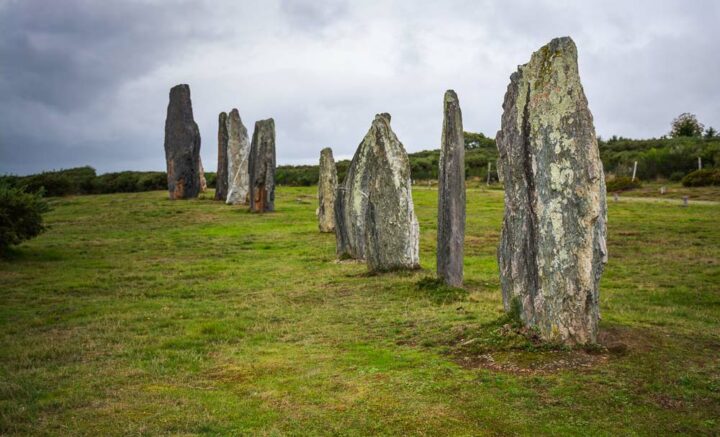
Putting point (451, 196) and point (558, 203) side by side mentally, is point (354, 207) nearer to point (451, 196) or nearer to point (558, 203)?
point (451, 196)

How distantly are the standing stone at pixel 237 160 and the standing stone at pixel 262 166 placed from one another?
4.17 m

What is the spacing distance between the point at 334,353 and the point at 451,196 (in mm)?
6489

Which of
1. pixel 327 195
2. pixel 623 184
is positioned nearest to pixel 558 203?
pixel 327 195

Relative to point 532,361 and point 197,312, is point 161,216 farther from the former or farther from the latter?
→ point 532,361

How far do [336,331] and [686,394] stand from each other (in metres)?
6.44

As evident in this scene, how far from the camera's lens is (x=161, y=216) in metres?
38.1

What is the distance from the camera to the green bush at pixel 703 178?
45625mm

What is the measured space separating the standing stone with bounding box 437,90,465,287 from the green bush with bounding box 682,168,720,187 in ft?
116

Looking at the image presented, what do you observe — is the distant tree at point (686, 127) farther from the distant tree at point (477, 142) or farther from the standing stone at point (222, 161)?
the standing stone at point (222, 161)

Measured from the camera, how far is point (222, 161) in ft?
153

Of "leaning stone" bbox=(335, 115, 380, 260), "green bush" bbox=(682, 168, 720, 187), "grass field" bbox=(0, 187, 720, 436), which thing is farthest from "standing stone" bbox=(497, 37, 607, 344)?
"green bush" bbox=(682, 168, 720, 187)

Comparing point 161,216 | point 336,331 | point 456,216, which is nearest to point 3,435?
point 336,331

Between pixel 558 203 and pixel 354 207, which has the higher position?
pixel 558 203

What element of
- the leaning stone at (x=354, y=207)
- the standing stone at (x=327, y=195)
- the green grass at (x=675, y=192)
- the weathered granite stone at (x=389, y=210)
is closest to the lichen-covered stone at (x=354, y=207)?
the leaning stone at (x=354, y=207)
